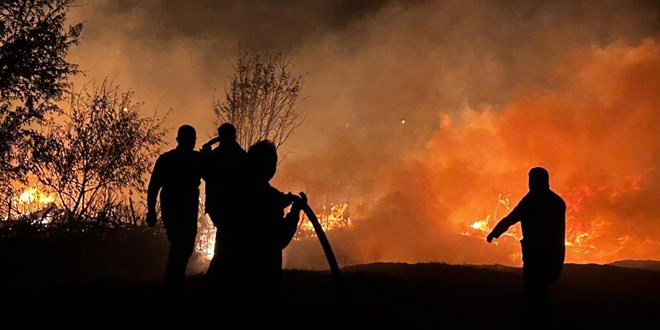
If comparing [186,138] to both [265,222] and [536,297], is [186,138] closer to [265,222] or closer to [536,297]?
[265,222]

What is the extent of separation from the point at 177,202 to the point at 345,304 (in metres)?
3.50

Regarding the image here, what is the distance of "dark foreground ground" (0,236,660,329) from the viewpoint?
22.5 ft

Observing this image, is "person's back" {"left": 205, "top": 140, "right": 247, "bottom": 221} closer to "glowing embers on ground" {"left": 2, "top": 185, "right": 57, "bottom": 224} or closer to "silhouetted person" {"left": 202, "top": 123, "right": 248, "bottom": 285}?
"silhouetted person" {"left": 202, "top": 123, "right": 248, "bottom": 285}

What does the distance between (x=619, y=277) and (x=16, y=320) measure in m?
14.9

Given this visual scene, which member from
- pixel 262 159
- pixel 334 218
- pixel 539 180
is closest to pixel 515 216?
pixel 539 180

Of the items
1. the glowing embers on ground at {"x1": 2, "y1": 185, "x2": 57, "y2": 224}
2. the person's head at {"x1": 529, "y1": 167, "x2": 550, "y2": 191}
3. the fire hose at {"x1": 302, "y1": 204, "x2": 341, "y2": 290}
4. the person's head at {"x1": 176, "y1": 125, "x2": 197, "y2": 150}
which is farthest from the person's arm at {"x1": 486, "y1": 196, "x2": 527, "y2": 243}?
the glowing embers on ground at {"x1": 2, "y1": 185, "x2": 57, "y2": 224}

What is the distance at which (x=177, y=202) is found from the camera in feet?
24.2

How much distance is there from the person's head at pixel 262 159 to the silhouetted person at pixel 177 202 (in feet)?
9.46

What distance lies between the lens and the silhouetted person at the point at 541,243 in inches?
294

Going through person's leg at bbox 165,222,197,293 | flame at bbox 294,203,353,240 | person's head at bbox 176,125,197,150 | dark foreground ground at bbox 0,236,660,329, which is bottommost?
dark foreground ground at bbox 0,236,660,329

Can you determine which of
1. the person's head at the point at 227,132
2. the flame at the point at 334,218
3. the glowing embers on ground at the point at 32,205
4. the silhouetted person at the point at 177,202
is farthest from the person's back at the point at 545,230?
the flame at the point at 334,218

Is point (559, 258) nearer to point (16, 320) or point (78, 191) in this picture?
point (16, 320)

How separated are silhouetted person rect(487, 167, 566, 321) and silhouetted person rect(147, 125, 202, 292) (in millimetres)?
4950

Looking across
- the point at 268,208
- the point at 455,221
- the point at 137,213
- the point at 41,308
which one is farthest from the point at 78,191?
the point at 455,221
